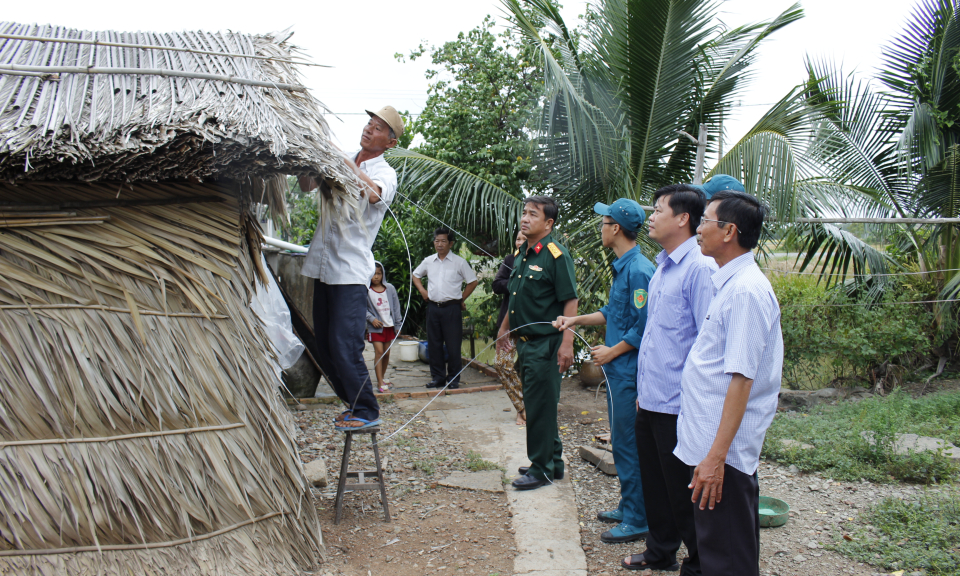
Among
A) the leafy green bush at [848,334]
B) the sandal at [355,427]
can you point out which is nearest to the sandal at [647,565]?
the sandal at [355,427]

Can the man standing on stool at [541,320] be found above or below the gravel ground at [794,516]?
above

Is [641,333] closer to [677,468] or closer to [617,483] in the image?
[677,468]

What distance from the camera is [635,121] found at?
6840 mm

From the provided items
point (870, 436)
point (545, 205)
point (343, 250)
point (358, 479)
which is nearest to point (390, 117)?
point (343, 250)

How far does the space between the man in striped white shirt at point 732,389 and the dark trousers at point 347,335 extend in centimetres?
186

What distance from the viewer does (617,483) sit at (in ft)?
14.9

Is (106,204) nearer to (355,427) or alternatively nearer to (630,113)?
(355,427)

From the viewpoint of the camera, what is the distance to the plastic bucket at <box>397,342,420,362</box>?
9.55 m

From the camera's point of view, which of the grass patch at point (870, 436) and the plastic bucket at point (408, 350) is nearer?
the grass patch at point (870, 436)

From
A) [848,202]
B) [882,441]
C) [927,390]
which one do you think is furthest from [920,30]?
[882,441]

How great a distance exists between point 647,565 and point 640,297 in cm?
135

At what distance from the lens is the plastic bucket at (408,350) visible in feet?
31.3

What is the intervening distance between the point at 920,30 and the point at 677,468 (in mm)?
8006

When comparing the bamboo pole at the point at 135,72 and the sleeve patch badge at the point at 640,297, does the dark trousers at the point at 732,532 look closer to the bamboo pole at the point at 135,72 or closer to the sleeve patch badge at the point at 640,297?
the sleeve patch badge at the point at 640,297
